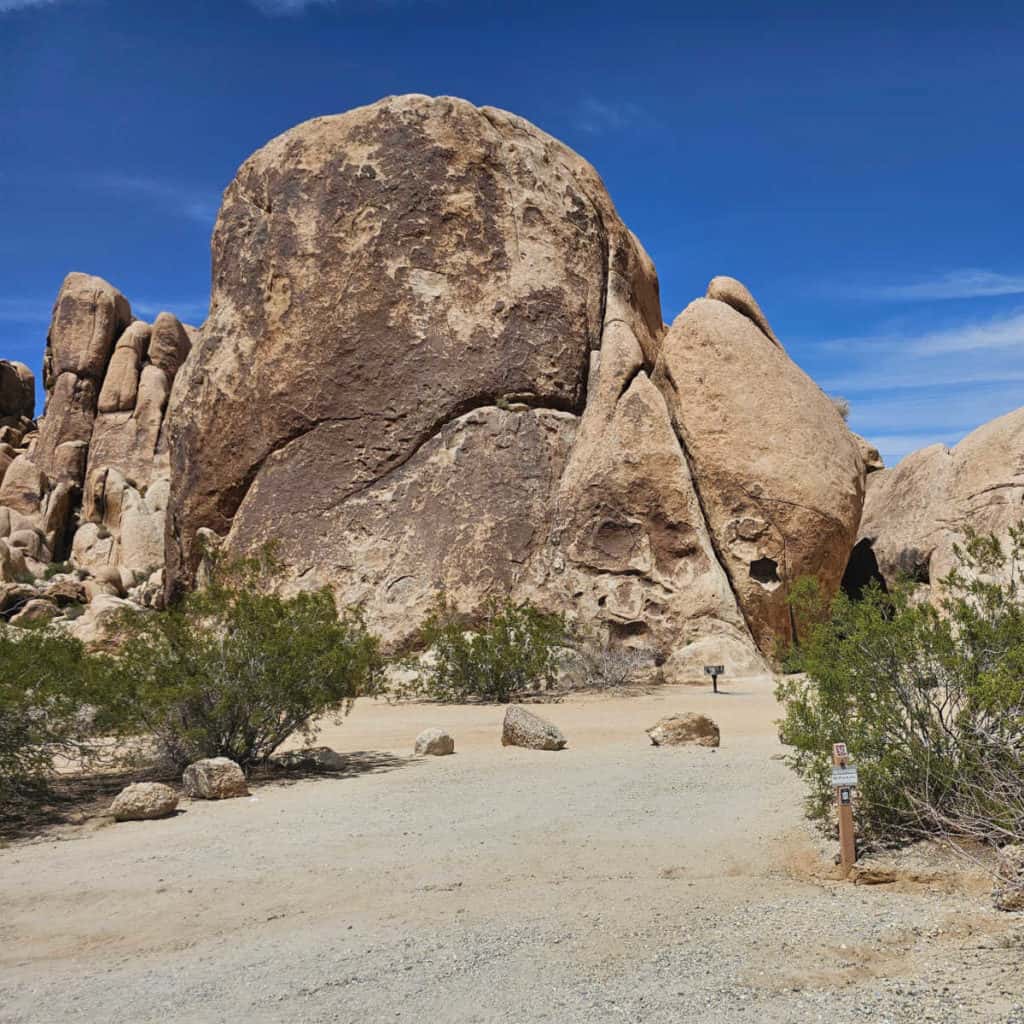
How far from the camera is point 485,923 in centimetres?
516

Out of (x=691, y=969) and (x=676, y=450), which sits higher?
(x=676, y=450)

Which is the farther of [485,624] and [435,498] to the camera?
[435,498]

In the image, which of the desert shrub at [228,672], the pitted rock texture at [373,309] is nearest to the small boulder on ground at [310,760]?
the desert shrub at [228,672]

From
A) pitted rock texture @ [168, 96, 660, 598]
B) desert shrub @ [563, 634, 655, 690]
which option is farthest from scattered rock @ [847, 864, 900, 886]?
pitted rock texture @ [168, 96, 660, 598]

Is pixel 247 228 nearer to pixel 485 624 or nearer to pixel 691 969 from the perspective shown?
pixel 485 624

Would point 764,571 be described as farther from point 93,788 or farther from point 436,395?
point 93,788

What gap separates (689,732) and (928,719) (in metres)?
4.54

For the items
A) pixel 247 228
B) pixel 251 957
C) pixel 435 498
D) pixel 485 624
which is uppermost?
pixel 247 228

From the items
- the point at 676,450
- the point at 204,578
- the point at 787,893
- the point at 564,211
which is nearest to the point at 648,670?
the point at 676,450

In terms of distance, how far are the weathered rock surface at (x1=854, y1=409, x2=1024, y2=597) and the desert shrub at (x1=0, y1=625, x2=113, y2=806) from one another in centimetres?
1555

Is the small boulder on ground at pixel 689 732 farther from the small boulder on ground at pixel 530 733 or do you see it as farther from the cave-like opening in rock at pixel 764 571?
the cave-like opening in rock at pixel 764 571

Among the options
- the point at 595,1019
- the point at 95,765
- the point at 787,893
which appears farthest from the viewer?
the point at 95,765

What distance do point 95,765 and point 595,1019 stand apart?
24.4 feet

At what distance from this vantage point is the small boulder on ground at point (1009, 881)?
4.82 metres
